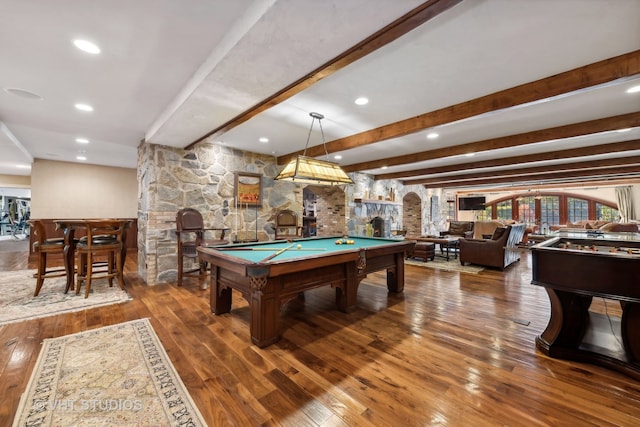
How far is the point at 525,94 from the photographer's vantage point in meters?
2.59

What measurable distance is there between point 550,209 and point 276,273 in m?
14.6

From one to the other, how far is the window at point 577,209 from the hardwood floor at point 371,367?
11.1 m

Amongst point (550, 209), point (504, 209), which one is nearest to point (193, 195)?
point (504, 209)


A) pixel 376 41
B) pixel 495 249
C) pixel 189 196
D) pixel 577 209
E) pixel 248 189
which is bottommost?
pixel 495 249

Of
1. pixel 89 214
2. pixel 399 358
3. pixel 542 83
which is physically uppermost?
pixel 542 83

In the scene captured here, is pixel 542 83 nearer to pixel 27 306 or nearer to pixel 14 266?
pixel 27 306

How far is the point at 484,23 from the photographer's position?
1789mm

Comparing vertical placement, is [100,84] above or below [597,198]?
above

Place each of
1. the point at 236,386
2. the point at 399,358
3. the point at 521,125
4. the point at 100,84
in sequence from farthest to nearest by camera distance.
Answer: the point at 521,125 → the point at 100,84 → the point at 399,358 → the point at 236,386

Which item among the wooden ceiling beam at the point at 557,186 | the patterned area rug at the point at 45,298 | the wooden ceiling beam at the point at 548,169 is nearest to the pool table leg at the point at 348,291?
the patterned area rug at the point at 45,298

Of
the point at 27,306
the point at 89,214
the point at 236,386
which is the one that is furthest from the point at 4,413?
the point at 89,214

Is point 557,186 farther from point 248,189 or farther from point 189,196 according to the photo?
point 189,196

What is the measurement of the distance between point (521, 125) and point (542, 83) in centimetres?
161

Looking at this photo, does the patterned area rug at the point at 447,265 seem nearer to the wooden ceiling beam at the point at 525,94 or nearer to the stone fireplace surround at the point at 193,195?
the stone fireplace surround at the point at 193,195
